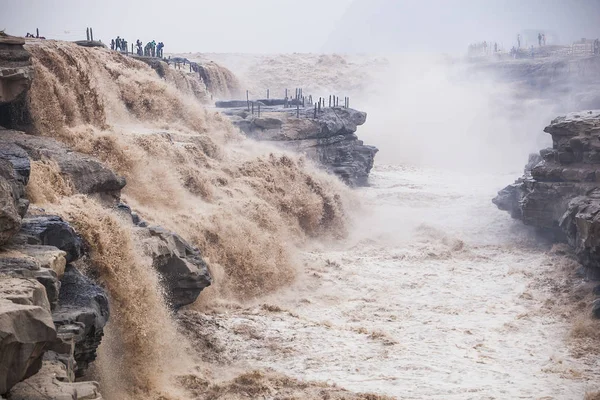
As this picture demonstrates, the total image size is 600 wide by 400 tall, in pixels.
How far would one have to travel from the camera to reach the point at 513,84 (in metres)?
49.0

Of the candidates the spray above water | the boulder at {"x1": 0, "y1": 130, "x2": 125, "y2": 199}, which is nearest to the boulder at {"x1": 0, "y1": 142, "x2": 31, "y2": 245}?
the spray above water

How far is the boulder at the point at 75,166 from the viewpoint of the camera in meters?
12.7

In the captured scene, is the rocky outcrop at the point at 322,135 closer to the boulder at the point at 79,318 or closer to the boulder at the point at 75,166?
the boulder at the point at 75,166

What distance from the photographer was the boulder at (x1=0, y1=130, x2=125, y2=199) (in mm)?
12711

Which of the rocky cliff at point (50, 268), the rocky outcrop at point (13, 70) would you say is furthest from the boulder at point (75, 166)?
the rocky outcrop at point (13, 70)

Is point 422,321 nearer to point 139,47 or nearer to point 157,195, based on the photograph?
point 157,195

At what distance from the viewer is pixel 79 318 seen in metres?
8.55

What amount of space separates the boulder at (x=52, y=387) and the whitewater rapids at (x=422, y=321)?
462cm

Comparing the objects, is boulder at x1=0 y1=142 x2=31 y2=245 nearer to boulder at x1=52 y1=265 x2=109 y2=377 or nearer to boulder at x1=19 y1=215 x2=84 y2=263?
boulder at x1=19 y1=215 x2=84 y2=263

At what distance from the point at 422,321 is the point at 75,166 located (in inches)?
288

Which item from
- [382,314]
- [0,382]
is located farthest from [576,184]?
[0,382]

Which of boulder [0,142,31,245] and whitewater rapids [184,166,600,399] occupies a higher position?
boulder [0,142,31,245]

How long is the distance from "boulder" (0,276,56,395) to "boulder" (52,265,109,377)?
111cm

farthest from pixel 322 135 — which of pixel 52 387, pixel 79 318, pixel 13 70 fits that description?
pixel 52 387
